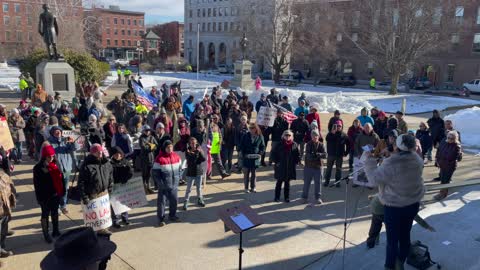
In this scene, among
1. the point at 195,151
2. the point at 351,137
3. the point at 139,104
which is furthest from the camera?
the point at 139,104

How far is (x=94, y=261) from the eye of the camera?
2906 mm

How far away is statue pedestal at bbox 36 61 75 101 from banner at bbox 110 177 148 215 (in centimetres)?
1480

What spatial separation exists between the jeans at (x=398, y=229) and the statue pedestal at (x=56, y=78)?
18652 mm

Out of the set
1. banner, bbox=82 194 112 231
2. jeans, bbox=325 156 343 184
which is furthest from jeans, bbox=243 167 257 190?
banner, bbox=82 194 112 231

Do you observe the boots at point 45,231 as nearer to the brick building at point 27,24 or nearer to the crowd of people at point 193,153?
the crowd of people at point 193,153

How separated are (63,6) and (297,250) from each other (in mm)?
39676

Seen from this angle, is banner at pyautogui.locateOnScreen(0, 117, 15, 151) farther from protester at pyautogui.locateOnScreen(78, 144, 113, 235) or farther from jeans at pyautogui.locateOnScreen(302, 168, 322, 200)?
jeans at pyautogui.locateOnScreen(302, 168, 322, 200)

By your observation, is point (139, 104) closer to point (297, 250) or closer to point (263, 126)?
point (263, 126)

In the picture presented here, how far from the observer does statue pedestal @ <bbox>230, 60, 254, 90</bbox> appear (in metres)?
33.3

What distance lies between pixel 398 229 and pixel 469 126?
14.2 meters

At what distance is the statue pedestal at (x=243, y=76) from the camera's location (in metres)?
33.3

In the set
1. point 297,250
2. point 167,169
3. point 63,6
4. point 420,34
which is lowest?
point 297,250

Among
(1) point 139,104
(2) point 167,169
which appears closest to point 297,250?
(2) point 167,169

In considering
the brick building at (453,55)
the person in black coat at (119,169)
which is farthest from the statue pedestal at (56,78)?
the brick building at (453,55)
